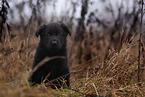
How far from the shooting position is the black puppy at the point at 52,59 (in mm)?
3141

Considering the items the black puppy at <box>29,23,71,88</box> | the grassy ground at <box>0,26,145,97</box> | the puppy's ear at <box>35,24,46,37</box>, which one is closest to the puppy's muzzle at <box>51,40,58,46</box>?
the black puppy at <box>29,23,71,88</box>

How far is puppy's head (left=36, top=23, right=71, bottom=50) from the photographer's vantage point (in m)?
3.15

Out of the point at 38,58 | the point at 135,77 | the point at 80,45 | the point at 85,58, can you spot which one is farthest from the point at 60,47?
the point at 85,58

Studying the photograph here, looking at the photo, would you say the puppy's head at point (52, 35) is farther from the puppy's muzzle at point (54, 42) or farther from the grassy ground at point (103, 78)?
the grassy ground at point (103, 78)

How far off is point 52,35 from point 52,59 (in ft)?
1.50

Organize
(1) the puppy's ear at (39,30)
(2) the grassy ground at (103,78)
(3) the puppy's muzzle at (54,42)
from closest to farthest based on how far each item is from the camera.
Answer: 1. (2) the grassy ground at (103,78)
2. (3) the puppy's muzzle at (54,42)
3. (1) the puppy's ear at (39,30)

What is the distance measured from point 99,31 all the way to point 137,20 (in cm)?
266

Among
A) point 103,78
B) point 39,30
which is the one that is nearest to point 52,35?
point 39,30

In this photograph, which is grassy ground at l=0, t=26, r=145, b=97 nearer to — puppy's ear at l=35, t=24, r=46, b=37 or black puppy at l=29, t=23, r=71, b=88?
black puppy at l=29, t=23, r=71, b=88

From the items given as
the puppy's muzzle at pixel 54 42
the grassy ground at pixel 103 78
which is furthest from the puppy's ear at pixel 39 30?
the grassy ground at pixel 103 78

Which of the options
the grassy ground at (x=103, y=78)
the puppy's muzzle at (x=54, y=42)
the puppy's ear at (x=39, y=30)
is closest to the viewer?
the grassy ground at (x=103, y=78)

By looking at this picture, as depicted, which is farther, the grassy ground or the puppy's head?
the puppy's head

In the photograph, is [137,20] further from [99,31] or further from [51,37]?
[51,37]

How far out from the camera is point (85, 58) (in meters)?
6.90
